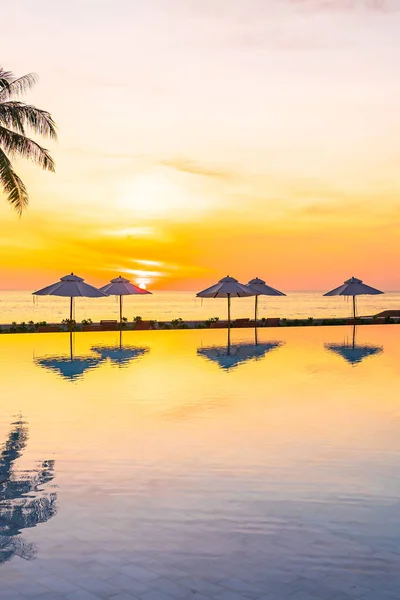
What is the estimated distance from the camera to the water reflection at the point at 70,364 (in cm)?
1562

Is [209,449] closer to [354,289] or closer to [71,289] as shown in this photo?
[71,289]

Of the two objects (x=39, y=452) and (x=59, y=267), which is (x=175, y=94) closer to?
(x=39, y=452)

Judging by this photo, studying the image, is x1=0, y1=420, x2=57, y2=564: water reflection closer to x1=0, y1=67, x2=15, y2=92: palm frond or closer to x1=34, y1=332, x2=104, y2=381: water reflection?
x1=34, y1=332, x2=104, y2=381: water reflection

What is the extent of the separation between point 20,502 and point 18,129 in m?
13.4

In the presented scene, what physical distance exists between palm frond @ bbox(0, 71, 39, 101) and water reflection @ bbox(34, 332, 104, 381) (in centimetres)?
774

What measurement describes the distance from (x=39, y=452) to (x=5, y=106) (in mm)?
11851

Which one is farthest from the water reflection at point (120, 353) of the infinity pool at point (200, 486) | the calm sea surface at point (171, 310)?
the calm sea surface at point (171, 310)

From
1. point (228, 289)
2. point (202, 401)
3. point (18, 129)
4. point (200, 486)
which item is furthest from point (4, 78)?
point (200, 486)

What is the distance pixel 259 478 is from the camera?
717cm

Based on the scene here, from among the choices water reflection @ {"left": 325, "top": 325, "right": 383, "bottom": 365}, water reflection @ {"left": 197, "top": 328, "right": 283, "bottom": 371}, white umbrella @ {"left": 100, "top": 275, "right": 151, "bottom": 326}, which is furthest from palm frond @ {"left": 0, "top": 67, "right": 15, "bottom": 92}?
water reflection @ {"left": 325, "top": 325, "right": 383, "bottom": 365}

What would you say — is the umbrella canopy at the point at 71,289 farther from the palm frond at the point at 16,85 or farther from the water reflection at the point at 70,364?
the palm frond at the point at 16,85

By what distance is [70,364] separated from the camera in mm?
17359

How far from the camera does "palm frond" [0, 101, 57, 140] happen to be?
Answer: 16.9 metres

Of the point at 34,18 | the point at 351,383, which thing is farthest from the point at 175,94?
the point at 351,383
